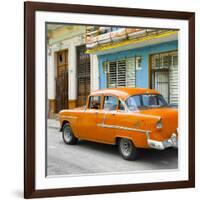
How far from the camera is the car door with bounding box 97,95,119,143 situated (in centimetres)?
380

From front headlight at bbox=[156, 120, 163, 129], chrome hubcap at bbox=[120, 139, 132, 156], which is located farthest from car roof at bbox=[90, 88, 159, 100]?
chrome hubcap at bbox=[120, 139, 132, 156]

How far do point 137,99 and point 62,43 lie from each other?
898 millimetres

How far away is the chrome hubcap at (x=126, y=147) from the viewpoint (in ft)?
12.3

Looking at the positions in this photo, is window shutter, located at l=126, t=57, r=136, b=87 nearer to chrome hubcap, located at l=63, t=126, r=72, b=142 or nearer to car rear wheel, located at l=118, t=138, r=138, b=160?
car rear wheel, located at l=118, t=138, r=138, b=160

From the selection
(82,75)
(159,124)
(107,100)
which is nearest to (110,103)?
(107,100)

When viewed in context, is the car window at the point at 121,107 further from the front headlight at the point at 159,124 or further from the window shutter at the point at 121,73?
the front headlight at the point at 159,124

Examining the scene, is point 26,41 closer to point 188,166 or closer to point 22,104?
point 22,104

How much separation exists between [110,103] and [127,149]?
0.47 m

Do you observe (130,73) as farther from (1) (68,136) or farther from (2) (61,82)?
(1) (68,136)

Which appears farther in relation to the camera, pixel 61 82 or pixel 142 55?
pixel 142 55

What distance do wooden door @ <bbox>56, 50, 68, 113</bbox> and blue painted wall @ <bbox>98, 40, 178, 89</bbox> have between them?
341mm

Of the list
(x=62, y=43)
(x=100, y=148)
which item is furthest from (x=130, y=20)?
(x=100, y=148)

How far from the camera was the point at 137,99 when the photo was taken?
12.6 feet

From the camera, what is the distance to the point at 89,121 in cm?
386
